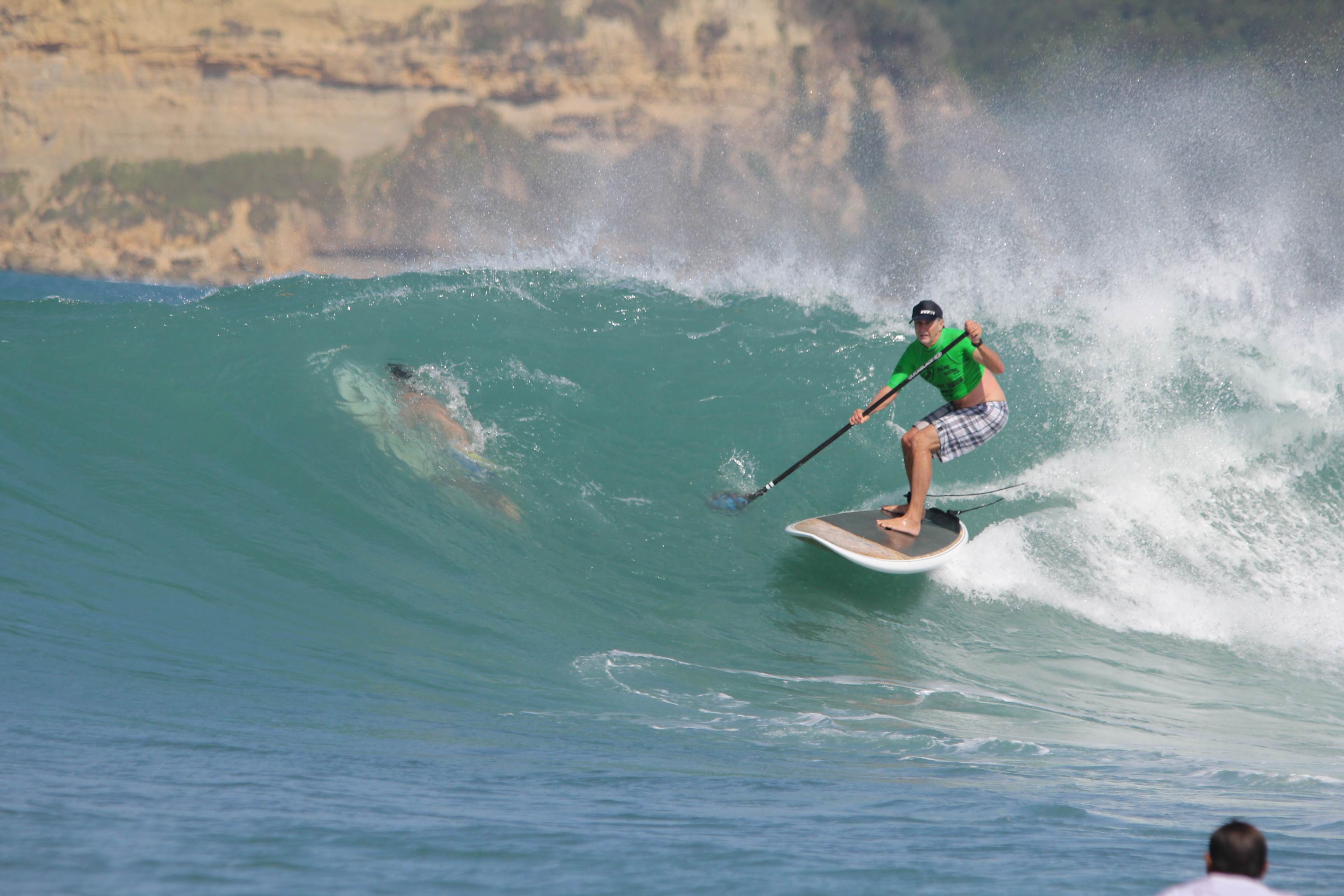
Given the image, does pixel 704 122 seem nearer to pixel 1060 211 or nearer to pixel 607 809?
pixel 1060 211

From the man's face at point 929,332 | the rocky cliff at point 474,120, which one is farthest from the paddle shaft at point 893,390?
the rocky cliff at point 474,120

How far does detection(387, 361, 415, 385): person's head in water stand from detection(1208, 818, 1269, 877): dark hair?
703 centimetres

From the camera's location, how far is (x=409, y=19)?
32.2 metres

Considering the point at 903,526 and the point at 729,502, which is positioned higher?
the point at 729,502

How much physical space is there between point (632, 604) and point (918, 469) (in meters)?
1.99

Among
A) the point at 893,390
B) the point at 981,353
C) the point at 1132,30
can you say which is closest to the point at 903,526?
the point at 893,390

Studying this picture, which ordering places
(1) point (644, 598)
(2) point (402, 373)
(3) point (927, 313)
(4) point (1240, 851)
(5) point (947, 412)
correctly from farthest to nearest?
(2) point (402, 373)
(5) point (947, 412)
(1) point (644, 598)
(3) point (927, 313)
(4) point (1240, 851)

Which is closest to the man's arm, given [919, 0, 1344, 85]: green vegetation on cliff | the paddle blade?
the paddle blade

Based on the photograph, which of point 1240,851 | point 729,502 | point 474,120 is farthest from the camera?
point 474,120

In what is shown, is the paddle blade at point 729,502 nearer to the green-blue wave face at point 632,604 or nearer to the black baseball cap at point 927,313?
the green-blue wave face at point 632,604

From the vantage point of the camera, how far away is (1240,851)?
2.03 metres

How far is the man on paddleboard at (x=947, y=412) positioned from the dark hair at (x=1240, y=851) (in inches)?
171

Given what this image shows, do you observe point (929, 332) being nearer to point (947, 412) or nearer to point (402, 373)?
point (947, 412)

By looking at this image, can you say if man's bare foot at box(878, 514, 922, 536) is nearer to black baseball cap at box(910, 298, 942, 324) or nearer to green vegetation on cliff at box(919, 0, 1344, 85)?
black baseball cap at box(910, 298, 942, 324)
